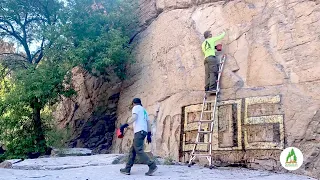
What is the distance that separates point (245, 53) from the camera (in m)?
10.1

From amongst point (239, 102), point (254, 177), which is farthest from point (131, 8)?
point (254, 177)

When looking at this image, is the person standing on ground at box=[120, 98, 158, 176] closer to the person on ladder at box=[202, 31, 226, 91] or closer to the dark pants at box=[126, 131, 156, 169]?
the dark pants at box=[126, 131, 156, 169]

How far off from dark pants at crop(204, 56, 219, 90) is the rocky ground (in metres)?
2.25

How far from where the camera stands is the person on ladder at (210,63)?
9.97 metres

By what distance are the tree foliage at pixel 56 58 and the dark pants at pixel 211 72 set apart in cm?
340

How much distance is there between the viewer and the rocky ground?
740 cm

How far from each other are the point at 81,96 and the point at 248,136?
7.51 metres

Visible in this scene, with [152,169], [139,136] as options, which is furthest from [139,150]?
[152,169]

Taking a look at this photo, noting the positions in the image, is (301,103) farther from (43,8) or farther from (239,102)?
(43,8)

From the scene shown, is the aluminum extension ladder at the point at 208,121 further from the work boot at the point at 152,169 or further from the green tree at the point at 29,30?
the green tree at the point at 29,30

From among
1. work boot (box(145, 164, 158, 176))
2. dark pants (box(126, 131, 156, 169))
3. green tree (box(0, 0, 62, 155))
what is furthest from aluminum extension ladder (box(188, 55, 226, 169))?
green tree (box(0, 0, 62, 155))

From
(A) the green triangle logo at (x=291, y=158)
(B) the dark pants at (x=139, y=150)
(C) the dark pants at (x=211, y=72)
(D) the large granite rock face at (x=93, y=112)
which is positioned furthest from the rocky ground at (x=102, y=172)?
(D) the large granite rock face at (x=93, y=112)

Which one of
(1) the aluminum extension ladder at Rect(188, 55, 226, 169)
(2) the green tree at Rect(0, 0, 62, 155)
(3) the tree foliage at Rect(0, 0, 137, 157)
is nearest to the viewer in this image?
(1) the aluminum extension ladder at Rect(188, 55, 226, 169)

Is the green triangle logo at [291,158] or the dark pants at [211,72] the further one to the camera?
the dark pants at [211,72]
